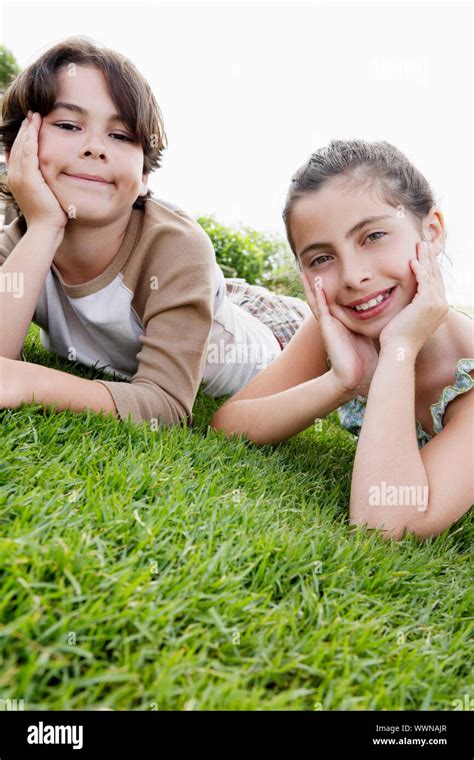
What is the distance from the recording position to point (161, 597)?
1371 millimetres

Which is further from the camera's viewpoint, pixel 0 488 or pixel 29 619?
pixel 0 488

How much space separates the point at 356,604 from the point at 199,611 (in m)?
0.42

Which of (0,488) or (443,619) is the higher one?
(0,488)

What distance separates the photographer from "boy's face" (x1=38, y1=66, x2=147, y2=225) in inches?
104

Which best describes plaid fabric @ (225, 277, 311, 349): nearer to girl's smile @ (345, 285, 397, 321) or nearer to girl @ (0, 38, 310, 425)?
girl @ (0, 38, 310, 425)

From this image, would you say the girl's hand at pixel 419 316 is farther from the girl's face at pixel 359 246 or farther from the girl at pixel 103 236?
the girl at pixel 103 236

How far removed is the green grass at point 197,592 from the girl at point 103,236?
1.68ft

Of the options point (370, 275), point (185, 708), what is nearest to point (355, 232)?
point (370, 275)

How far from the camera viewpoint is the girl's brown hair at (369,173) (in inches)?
99.5

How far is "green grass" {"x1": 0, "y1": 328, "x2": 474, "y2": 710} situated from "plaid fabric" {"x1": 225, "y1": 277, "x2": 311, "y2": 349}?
250 cm

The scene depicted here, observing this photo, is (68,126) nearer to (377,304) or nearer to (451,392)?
(377,304)

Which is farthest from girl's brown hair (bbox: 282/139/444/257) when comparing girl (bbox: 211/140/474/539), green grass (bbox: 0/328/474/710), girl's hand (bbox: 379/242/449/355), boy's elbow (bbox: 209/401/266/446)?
green grass (bbox: 0/328/474/710)

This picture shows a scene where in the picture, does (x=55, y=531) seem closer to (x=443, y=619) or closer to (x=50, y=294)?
(x=443, y=619)

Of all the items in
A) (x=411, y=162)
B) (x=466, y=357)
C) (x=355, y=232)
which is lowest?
(x=466, y=357)
